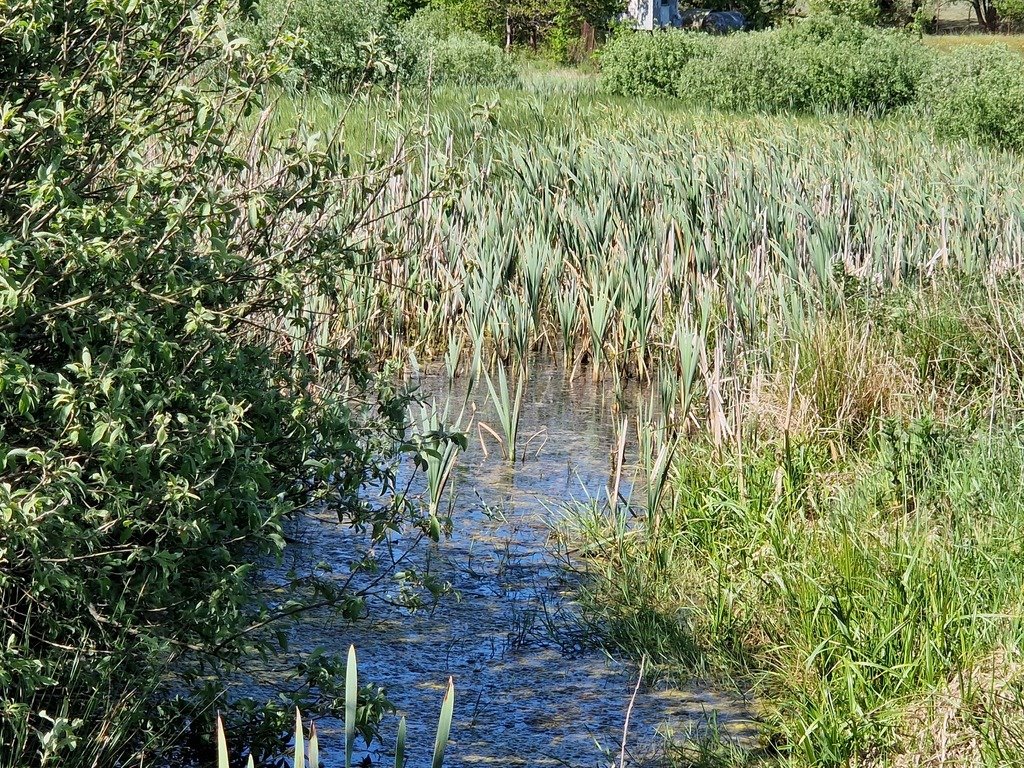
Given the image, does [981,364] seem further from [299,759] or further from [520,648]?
[299,759]

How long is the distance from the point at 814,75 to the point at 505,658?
16.0 m

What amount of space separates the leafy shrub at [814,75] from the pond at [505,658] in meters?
12.8

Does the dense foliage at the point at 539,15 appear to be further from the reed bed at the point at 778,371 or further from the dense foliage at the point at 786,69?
the reed bed at the point at 778,371

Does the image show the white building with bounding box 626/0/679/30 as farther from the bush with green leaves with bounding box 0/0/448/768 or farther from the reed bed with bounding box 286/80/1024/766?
the bush with green leaves with bounding box 0/0/448/768

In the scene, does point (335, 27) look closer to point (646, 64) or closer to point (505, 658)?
point (646, 64)

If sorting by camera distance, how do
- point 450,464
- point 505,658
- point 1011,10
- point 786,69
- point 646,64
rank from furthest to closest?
point 1011,10
point 646,64
point 786,69
point 450,464
point 505,658

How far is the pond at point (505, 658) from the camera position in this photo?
3289mm

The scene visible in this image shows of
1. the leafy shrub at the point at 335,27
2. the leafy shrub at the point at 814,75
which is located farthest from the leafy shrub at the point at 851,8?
the leafy shrub at the point at 335,27

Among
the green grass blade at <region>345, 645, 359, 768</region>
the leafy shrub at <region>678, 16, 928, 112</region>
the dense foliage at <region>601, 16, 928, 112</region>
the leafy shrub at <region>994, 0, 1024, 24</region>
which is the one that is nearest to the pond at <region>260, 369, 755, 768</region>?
the green grass blade at <region>345, 645, 359, 768</region>

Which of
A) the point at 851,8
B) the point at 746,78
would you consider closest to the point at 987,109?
the point at 746,78

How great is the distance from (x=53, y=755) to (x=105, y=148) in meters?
1.31

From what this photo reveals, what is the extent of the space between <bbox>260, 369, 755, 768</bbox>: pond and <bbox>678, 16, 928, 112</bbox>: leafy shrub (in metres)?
12.8

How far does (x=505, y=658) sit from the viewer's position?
378 centimetres

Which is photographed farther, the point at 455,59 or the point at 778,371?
the point at 455,59
